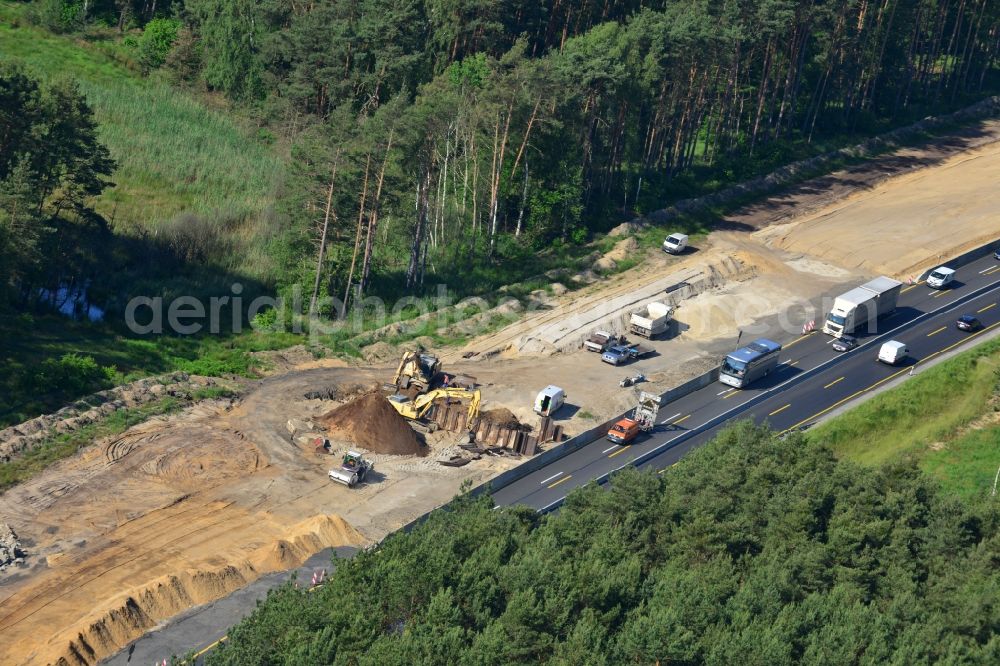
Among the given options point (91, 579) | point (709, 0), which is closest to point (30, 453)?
point (91, 579)

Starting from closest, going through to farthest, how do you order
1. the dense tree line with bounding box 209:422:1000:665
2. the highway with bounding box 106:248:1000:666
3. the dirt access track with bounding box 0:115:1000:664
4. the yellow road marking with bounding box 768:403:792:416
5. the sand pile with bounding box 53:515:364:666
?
the dense tree line with bounding box 209:422:1000:665, the sand pile with bounding box 53:515:364:666, the highway with bounding box 106:248:1000:666, the dirt access track with bounding box 0:115:1000:664, the yellow road marking with bounding box 768:403:792:416

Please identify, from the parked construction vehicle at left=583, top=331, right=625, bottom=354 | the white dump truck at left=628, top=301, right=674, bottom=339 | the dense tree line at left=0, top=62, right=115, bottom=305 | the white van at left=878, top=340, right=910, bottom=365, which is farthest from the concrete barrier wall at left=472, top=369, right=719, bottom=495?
the dense tree line at left=0, top=62, right=115, bottom=305

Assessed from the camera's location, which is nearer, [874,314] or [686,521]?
[686,521]

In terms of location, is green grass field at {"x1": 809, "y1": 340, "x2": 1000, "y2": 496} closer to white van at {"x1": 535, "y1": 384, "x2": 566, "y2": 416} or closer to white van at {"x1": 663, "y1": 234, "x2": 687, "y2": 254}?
white van at {"x1": 535, "y1": 384, "x2": 566, "y2": 416}

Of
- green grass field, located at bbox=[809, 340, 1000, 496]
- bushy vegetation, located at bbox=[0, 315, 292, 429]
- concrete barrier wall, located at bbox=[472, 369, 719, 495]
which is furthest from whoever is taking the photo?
green grass field, located at bbox=[809, 340, 1000, 496]

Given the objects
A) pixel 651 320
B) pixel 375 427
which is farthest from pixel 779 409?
pixel 375 427

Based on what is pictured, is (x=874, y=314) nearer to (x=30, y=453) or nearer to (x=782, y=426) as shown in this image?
(x=782, y=426)

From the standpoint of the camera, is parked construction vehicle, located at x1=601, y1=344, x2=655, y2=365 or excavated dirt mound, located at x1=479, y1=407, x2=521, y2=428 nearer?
excavated dirt mound, located at x1=479, y1=407, x2=521, y2=428
